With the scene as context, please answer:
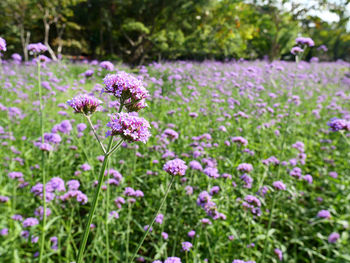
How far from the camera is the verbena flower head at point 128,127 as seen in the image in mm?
942

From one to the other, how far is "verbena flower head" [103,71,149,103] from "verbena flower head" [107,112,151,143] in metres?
0.12

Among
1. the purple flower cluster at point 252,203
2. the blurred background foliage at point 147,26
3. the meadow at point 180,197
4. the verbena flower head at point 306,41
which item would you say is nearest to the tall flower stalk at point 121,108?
the meadow at point 180,197

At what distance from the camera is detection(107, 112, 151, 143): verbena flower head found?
942mm

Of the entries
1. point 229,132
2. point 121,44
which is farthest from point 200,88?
point 121,44

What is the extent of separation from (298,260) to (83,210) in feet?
8.39

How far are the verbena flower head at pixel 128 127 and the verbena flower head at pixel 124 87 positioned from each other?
0.12 metres

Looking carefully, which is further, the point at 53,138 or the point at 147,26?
the point at 147,26

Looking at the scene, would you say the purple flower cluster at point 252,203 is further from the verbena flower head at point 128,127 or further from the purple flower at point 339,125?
the verbena flower head at point 128,127

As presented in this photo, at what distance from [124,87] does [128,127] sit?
0.63 ft

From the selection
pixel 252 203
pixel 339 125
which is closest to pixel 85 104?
pixel 252 203

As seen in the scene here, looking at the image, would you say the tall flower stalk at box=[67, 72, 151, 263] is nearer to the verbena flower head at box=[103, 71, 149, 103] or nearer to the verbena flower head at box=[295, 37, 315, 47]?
the verbena flower head at box=[103, 71, 149, 103]

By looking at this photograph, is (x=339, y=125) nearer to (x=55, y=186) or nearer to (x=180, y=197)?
(x=180, y=197)

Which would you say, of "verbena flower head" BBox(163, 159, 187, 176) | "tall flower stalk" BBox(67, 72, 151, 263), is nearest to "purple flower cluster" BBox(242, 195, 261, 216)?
"verbena flower head" BBox(163, 159, 187, 176)

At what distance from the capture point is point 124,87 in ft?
3.43
